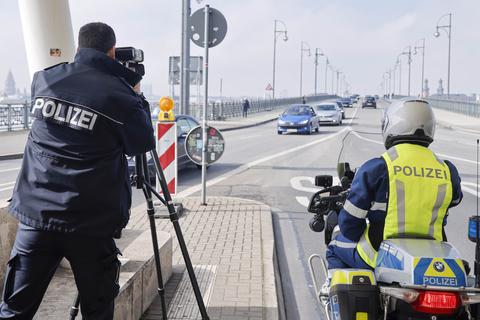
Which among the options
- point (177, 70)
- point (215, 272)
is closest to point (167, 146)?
point (215, 272)

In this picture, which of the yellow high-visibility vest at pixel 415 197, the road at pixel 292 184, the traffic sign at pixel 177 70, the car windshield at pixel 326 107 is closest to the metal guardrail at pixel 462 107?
the car windshield at pixel 326 107

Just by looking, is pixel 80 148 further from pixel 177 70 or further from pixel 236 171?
pixel 177 70

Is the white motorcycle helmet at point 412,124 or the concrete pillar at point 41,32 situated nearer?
the white motorcycle helmet at point 412,124

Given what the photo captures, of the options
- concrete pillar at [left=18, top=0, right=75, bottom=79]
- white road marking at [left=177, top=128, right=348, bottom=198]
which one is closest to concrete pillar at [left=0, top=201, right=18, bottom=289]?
concrete pillar at [left=18, top=0, right=75, bottom=79]

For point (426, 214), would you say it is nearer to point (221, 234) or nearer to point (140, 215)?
point (221, 234)

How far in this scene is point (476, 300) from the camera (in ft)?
9.29

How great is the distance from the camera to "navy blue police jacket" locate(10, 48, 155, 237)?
2771 mm

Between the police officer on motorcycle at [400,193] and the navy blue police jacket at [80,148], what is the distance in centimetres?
124

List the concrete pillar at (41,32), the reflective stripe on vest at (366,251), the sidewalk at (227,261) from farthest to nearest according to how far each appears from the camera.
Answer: the sidewalk at (227,261)
the concrete pillar at (41,32)
the reflective stripe on vest at (366,251)

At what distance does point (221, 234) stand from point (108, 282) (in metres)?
4.57

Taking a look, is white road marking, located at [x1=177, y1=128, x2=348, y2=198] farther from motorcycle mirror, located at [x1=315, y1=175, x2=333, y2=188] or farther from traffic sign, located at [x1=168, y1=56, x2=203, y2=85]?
motorcycle mirror, located at [x1=315, y1=175, x2=333, y2=188]

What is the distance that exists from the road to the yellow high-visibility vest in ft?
4.72

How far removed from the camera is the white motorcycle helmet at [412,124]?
334 cm

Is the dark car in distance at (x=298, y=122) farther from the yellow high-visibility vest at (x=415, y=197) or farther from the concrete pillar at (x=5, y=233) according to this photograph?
the yellow high-visibility vest at (x=415, y=197)
